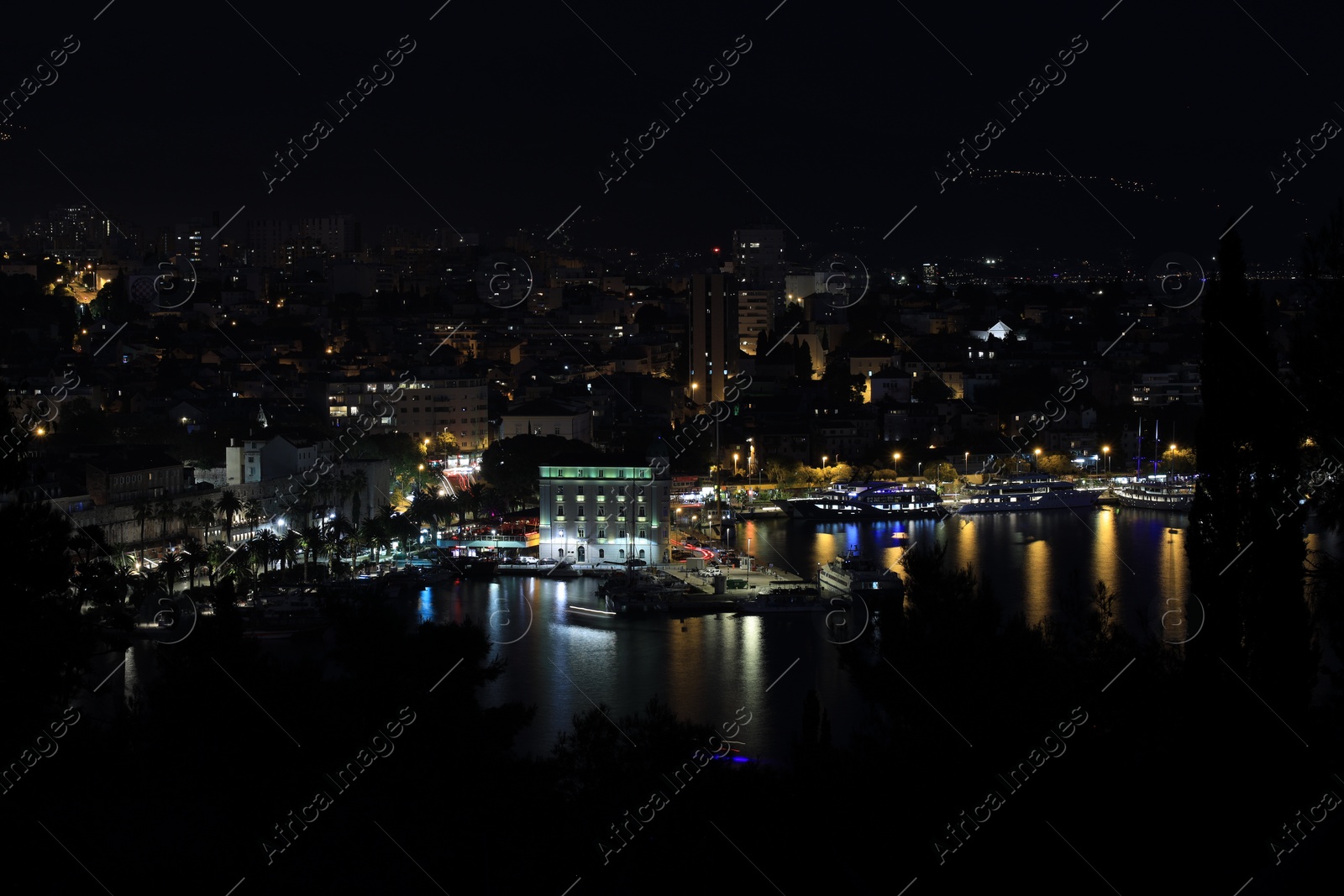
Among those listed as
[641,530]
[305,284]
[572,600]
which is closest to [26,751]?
[572,600]

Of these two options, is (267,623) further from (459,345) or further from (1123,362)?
(1123,362)

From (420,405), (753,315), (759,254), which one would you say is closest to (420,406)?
(420,405)

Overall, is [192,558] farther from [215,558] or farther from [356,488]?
[356,488]

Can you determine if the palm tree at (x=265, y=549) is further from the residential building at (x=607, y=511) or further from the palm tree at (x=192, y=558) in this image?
the residential building at (x=607, y=511)

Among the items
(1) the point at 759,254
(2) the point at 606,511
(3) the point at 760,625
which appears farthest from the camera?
→ (1) the point at 759,254

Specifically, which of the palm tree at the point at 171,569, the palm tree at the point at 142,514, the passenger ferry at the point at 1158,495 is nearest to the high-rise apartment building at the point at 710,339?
the passenger ferry at the point at 1158,495

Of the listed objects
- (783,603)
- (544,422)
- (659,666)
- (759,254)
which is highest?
(759,254)
